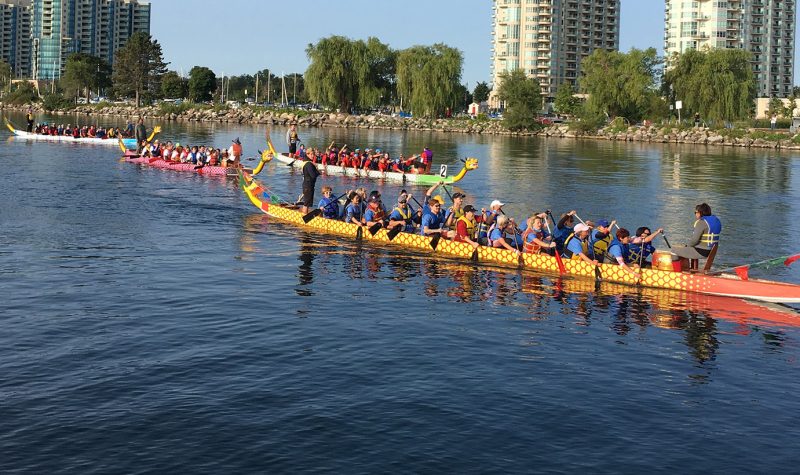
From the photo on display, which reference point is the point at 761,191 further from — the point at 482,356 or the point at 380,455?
the point at 380,455

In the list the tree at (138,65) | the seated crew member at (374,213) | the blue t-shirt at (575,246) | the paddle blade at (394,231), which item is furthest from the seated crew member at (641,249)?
the tree at (138,65)

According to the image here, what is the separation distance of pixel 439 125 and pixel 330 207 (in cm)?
10413

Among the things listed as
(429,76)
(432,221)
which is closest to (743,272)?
(432,221)

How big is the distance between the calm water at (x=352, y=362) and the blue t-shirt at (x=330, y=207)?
Answer: 126 centimetres

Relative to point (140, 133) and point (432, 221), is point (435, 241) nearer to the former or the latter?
point (432, 221)

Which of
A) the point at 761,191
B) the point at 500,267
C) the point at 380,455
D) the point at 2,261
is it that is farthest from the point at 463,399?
the point at 761,191

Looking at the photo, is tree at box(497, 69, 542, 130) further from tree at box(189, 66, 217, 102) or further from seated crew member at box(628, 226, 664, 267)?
seated crew member at box(628, 226, 664, 267)

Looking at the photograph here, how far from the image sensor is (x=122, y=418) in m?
15.1

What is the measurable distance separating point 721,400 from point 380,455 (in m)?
6.74

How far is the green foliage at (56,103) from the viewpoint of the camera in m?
176

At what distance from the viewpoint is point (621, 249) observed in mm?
25469

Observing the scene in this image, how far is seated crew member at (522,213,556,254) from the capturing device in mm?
27094

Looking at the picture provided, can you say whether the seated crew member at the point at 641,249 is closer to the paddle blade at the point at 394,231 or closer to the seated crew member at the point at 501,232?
the seated crew member at the point at 501,232

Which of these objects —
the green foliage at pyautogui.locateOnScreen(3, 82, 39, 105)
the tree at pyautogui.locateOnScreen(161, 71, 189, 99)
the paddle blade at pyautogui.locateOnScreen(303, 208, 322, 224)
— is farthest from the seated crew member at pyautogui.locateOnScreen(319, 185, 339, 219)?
the green foliage at pyautogui.locateOnScreen(3, 82, 39, 105)
